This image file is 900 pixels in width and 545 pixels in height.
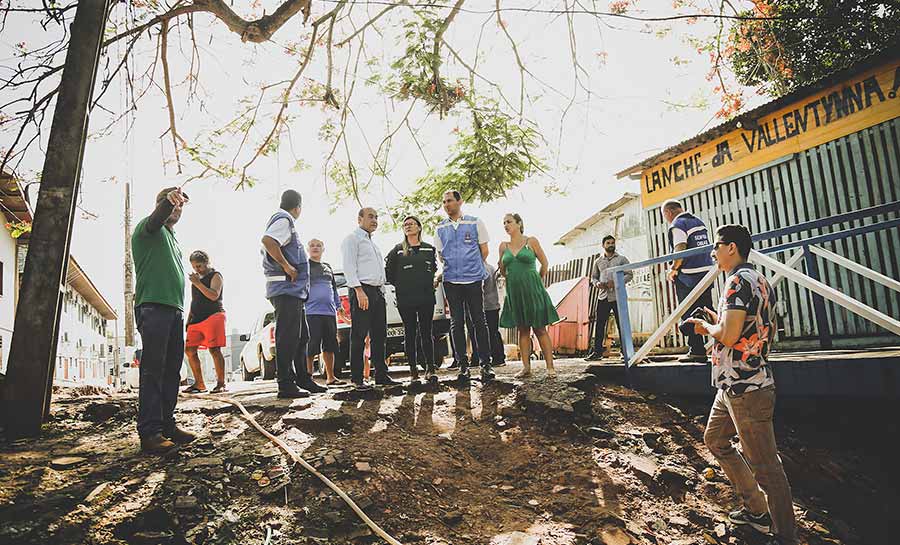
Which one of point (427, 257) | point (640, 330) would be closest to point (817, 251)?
point (427, 257)

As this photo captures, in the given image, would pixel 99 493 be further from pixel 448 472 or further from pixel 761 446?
pixel 761 446

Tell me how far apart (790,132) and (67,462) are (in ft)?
28.4

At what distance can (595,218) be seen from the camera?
1986 centimetres

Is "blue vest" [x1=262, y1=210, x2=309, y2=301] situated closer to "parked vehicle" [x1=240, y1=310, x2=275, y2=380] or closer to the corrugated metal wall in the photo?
"parked vehicle" [x1=240, y1=310, x2=275, y2=380]

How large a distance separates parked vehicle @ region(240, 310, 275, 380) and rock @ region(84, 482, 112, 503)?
19.8 ft

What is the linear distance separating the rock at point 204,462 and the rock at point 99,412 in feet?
5.60

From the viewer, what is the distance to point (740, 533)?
336cm

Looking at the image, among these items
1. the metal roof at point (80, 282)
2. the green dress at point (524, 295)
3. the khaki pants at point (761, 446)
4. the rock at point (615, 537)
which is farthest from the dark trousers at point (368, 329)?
the metal roof at point (80, 282)

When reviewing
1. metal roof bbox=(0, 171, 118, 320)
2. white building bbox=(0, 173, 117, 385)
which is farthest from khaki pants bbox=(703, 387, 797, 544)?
metal roof bbox=(0, 171, 118, 320)

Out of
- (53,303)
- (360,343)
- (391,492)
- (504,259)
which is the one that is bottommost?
(391,492)

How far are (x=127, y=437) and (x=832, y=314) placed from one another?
792 cm

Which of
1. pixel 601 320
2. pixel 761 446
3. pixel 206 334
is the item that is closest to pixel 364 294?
pixel 206 334

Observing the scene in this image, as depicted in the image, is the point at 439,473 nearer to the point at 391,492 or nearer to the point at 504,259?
the point at 391,492

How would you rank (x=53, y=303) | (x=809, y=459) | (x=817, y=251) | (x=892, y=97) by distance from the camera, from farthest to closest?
(x=892, y=97) → (x=817, y=251) → (x=809, y=459) → (x=53, y=303)
